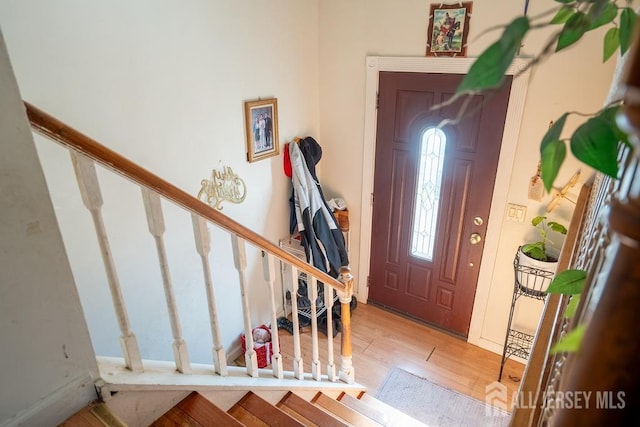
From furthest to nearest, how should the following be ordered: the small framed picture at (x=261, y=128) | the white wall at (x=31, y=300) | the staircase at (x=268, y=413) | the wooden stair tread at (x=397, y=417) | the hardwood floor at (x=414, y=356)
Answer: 1. the hardwood floor at (x=414, y=356)
2. the small framed picture at (x=261, y=128)
3. the wooden stair tread at (x=397, y=417)
4. the staircase at (x=268, y=413)
5. the white wall at (x=31, y=300)

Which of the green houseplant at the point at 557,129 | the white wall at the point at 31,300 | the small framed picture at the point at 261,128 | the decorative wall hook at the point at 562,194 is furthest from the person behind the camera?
the small framed picture at the point at 261,128

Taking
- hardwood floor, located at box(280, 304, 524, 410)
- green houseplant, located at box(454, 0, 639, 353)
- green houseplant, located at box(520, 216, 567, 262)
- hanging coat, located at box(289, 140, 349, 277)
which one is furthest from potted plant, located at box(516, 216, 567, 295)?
green houseplant, located at box(454, 0, 639, 353)

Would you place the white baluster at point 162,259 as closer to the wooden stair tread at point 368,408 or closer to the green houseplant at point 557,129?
the green houseplant at point 557,129

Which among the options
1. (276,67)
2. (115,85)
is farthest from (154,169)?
(276,67)

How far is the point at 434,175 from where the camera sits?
115 inches

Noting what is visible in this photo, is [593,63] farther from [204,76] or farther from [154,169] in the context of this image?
[154,169]

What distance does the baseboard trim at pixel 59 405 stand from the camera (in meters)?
0.93

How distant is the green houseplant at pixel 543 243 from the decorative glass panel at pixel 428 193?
71 cm

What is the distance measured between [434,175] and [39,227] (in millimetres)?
2590

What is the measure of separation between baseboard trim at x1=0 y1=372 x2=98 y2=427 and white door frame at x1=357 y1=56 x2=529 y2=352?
101 inches

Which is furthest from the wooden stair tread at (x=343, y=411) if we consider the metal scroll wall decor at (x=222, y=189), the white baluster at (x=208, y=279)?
the metal scroll wall decor at (x=222, y=189)

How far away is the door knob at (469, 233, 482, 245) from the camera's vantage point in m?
2.87

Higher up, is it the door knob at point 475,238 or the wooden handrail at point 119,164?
the wooden handrail at point 119,164

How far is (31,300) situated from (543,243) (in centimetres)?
269
